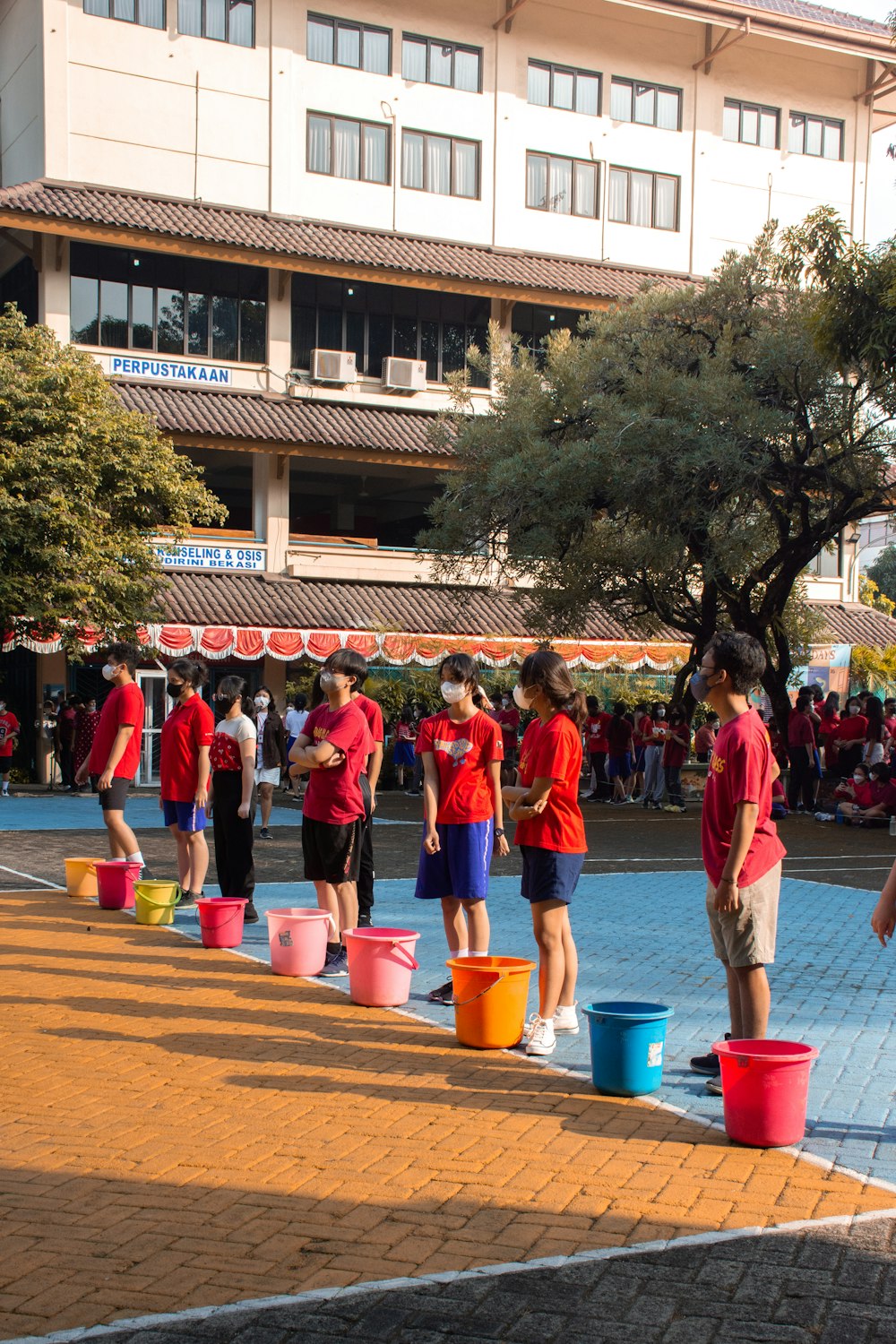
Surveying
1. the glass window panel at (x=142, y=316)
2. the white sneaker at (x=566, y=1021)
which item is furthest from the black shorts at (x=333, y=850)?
the glass window panel at (x=142, y=316)

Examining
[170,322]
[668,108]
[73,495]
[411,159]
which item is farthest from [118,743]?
[668,108]

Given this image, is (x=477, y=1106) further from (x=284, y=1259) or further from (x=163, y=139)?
(x=163, y=139)

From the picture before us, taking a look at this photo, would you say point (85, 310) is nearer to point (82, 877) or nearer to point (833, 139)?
point (82, 877)

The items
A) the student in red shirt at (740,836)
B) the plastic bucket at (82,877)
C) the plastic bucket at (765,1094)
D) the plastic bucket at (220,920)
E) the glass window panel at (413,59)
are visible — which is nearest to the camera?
the plastic bucket at (765,1094)

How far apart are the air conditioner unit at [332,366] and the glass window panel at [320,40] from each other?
276 inches

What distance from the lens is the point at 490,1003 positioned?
273 inches

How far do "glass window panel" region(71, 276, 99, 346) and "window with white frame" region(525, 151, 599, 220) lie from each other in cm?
1142

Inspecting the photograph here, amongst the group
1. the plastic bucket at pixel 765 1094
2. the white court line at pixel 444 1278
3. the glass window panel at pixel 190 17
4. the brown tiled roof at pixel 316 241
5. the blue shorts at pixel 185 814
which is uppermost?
the glass window panel at pixel 190 17

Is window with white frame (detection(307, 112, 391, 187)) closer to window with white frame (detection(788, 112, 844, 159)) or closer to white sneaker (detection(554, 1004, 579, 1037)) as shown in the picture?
window with white frame (detection(788, 112, 844, 159))

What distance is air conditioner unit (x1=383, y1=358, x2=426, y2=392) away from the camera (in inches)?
1313

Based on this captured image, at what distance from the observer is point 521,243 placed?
1401 inches

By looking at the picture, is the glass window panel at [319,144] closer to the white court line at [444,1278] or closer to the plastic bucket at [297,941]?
the plastic bucket at [297,941]

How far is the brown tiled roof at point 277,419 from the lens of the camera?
29891 mm

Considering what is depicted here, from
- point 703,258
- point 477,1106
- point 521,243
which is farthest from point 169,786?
point 703,258
